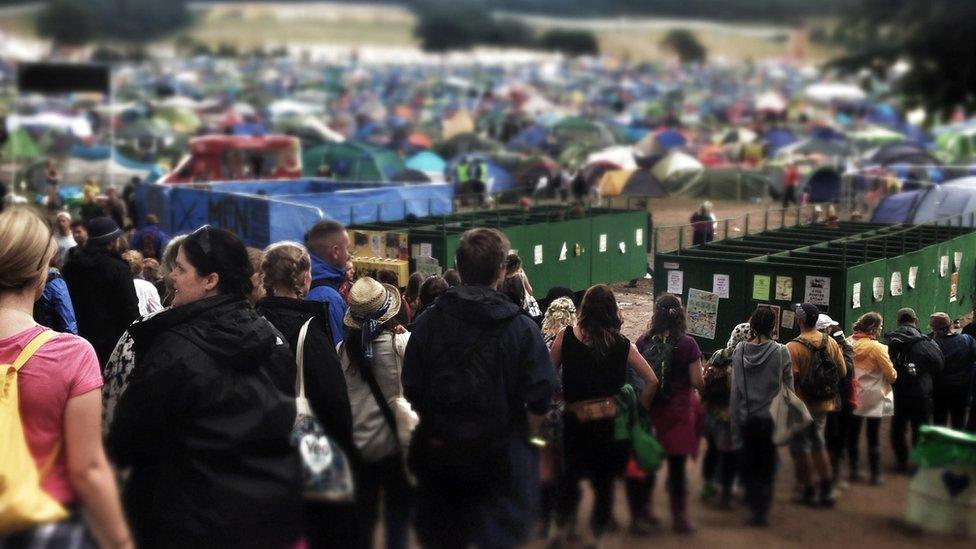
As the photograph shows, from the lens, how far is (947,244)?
1322 centimetres

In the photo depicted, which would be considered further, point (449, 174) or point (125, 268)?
point (449, 174)

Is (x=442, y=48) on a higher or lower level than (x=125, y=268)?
higher

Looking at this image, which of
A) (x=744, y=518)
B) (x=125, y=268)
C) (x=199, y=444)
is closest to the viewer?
(x=199, y=444)

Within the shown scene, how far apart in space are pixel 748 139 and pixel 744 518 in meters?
55.5

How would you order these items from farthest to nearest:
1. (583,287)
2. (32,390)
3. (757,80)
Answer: (757,80), (583,287), (32,390)

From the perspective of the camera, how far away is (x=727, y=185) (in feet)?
115

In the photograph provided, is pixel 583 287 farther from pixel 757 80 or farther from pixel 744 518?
pixel 757 80

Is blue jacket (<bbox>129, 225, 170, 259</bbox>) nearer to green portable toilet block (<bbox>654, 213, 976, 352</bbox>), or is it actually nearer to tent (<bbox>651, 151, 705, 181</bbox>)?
green portable toilet block (<bbox>654, 213, 976, 352</bbox>)

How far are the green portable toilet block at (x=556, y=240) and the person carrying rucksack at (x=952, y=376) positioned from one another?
7151mm

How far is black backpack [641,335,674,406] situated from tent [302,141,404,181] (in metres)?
30.1

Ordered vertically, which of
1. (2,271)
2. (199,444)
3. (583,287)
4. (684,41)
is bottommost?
(583,287)

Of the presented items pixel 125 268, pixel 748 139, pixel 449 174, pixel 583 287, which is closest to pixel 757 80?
pixel 748 139

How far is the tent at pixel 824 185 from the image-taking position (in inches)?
1261

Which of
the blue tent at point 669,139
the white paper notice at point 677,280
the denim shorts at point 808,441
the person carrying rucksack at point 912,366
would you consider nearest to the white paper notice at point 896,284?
the white paper notice at point 677,280
